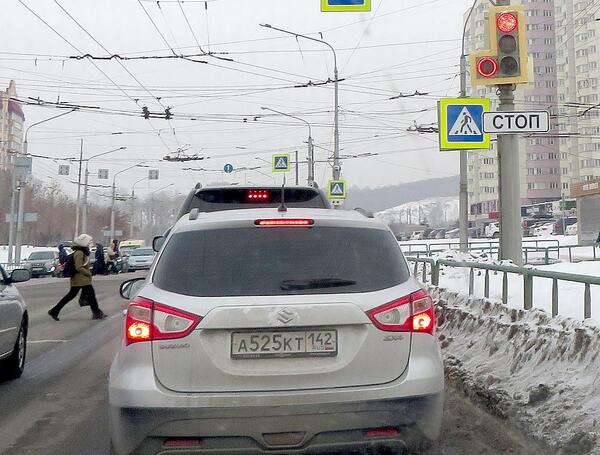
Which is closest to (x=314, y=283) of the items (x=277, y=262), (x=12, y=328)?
(x=277, y=262)

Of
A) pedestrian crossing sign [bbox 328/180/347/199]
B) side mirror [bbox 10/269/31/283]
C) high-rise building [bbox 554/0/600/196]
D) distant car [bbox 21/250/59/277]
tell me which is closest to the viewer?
side mirror [bbox 10/269/31/283]

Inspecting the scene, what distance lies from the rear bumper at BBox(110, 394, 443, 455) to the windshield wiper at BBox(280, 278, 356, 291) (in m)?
0.61

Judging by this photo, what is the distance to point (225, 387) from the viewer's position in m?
3.38

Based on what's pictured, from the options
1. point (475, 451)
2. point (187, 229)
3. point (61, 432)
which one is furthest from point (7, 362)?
point (475, 451)

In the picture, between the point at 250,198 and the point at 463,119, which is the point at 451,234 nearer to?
the point at 463,119

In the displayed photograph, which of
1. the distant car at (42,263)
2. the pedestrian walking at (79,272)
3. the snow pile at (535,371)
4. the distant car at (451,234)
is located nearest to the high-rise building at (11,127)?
the distant car at (42,263)

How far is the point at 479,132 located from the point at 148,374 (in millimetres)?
10754

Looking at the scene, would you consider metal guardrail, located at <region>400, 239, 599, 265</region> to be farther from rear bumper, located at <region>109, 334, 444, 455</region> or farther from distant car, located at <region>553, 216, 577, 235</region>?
distant car, located at <region>553, 216, 577, 235</region>

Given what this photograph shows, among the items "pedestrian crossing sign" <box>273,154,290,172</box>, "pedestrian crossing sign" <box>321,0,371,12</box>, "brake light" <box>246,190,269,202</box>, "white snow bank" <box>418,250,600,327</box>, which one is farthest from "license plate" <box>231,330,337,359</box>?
"pedestrian crossing sign" <box>273,154,290,172</box>

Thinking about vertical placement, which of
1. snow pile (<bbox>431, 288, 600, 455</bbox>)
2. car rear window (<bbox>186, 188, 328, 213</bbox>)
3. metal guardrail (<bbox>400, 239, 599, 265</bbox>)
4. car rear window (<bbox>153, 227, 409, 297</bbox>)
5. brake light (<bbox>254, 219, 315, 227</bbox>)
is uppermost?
car rear window (<bbox>186, 188, 328, 213</bbox>)

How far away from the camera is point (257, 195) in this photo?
27.4ft

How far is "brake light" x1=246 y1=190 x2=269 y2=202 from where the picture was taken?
27.2 feet

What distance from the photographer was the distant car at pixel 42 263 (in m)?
38.5

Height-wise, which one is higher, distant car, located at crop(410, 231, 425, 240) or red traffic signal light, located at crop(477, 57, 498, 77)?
red traffic signal light, located at crop(477, 57, 498, 77)
